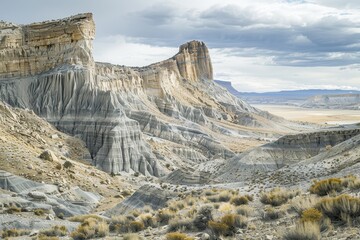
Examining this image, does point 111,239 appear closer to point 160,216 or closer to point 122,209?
point 160,216

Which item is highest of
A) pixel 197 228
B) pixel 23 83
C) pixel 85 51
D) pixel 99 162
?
pixel 85 51

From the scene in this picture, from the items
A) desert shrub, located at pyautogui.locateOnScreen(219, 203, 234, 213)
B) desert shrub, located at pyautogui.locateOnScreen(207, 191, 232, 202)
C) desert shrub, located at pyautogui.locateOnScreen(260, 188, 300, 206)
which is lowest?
desert shrub, located at pyautogui.locateOnScreen(207, 191, 232, 202)

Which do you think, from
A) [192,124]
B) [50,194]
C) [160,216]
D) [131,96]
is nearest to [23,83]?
[131,96]

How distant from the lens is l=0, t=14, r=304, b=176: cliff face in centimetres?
6278

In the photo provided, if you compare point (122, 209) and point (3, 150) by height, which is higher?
point (3, 150)

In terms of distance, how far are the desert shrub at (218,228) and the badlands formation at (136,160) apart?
0.04 metres

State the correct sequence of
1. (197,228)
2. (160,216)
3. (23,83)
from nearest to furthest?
(197,228)
(160,216)
(23,83)

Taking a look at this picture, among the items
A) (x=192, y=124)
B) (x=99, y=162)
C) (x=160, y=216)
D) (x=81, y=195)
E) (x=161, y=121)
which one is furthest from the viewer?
(x=192, y=124)

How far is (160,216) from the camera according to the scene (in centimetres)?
1673

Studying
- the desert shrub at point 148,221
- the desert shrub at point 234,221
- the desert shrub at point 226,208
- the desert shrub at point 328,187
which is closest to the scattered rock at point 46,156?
the desert shrub at point 148,221

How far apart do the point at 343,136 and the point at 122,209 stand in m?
24.8

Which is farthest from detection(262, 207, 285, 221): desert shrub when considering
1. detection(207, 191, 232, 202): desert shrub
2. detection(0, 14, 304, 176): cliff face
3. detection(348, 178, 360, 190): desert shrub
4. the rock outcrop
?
detection(0, 14, 304, 176): cliff face

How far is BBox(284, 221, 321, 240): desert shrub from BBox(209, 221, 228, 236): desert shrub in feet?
7.73

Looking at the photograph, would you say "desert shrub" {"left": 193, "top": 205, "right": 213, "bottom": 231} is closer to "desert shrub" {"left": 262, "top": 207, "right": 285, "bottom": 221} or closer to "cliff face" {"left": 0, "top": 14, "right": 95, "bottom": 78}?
"desert shrub" {"left": 262, "top": 207, "right": 285, "bottom": 221}
